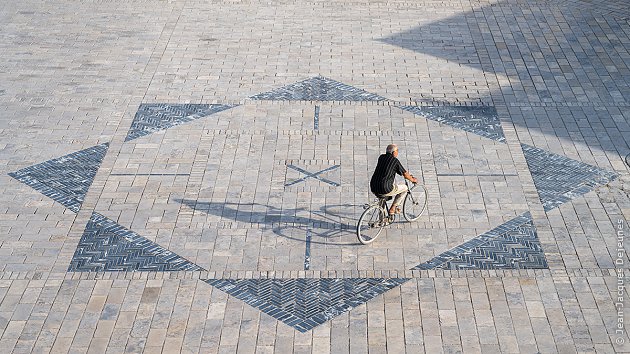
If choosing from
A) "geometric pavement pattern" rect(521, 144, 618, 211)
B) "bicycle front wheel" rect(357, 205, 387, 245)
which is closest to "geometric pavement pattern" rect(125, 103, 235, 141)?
"bicycle front wheel" rect(357, 205, 387, 245)

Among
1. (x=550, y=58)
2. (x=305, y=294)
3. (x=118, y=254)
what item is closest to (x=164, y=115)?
(x=118, y=254)

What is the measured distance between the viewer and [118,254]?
47.6 feet

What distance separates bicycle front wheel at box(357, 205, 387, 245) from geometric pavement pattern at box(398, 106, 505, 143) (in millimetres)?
4159

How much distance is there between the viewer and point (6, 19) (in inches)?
957

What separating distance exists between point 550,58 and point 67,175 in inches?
451

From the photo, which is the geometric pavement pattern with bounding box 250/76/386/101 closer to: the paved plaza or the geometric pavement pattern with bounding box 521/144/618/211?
the paved plaza

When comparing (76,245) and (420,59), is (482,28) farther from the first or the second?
(76,245)

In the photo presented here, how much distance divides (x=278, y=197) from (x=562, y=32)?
35.1 ft

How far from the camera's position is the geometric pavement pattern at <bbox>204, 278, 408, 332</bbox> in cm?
1309

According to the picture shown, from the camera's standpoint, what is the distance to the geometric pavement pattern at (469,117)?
59.8ft

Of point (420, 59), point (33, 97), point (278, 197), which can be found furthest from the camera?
point (420, 59)

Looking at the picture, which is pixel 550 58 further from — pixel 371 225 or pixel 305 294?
pixel 305 294

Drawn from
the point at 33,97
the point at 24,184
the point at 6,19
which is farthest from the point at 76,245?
the point at 6,19

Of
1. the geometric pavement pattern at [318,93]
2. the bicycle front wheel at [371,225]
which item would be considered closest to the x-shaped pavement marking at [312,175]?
the bicycle front wheel at [371,225]
